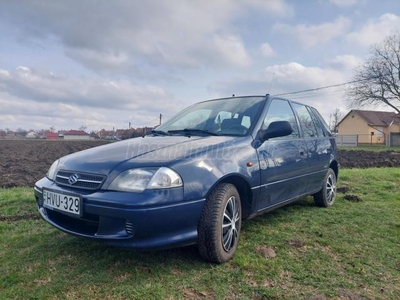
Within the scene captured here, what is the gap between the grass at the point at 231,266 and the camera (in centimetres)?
224

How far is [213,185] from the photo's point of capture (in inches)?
100

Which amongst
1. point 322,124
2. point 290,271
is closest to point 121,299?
point 290,271

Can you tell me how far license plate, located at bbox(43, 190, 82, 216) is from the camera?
7.81ft

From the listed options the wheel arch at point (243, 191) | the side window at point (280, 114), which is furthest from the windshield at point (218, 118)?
the wheel arch at point (243, 191)

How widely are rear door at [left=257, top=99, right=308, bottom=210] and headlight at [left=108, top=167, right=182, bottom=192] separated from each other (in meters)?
1.13

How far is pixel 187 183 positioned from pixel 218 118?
4.53 feet

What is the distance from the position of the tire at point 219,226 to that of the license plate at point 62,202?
980 millimetres

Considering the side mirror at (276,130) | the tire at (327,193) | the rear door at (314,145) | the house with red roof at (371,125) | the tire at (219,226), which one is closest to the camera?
the tire at (219,226)

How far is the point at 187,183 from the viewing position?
239 centimetres

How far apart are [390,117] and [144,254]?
5476cm

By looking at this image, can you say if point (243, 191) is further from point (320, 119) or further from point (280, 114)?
point (320, 119)

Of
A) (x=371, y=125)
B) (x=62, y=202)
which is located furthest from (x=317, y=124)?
(x=371, y=125)

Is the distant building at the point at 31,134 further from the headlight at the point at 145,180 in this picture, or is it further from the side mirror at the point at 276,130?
the headlight at the point at 145,180

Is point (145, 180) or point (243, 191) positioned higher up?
point (145, 180)
